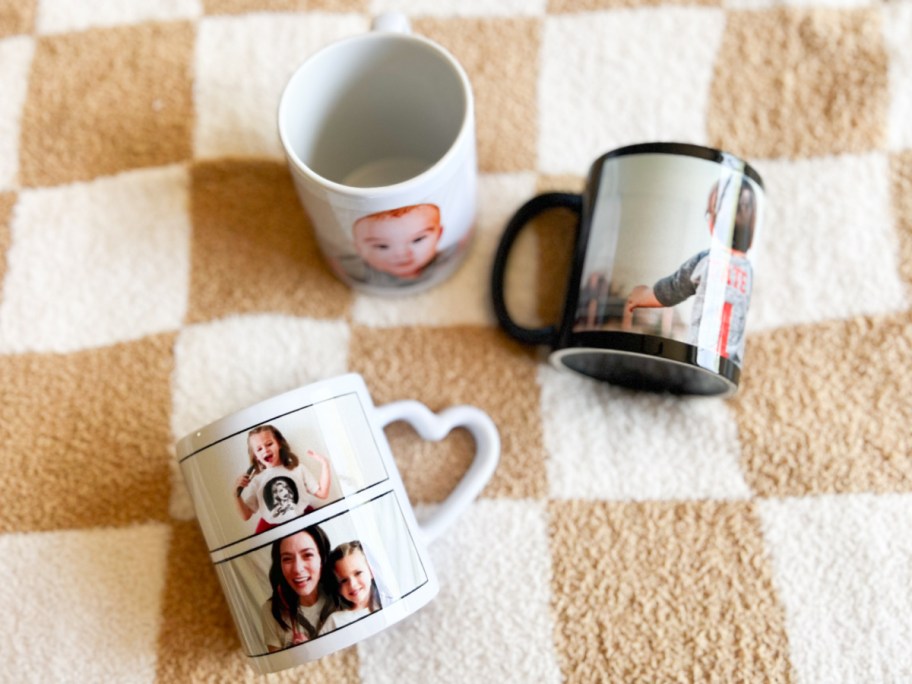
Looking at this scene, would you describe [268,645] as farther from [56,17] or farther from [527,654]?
[56,17]

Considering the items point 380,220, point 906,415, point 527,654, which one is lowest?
point 527,654

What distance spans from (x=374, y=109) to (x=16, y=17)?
295 mm

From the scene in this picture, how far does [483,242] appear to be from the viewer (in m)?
0.53

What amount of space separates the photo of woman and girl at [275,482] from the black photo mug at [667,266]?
0.53 feet

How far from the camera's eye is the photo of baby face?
432mm

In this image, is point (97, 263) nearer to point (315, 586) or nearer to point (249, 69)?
point (249, 69)

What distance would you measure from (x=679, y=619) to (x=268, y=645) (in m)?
0.23

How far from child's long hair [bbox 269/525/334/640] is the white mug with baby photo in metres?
0.17

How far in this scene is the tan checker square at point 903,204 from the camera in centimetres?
50

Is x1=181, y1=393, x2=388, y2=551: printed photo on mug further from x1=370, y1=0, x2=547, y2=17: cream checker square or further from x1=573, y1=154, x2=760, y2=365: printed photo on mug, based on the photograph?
x1=370, y1=0, x2=547, y2=17: cream checker square

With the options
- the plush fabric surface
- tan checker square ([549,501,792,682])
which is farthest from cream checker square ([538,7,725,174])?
tan checker square ([549,501,792,682])

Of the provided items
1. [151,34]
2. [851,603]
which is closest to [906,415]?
[851,603]

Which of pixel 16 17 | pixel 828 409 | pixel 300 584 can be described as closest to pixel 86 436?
pixel 300 584

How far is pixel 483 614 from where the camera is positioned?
46 centimetres
